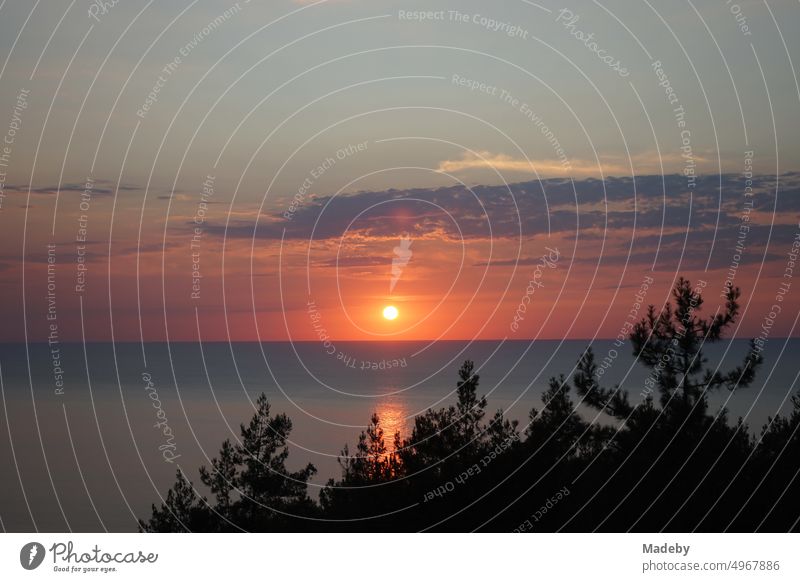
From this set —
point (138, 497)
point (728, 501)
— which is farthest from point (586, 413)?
point (138, 497)

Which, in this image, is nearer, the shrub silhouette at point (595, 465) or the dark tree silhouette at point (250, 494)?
the shrub silhouette at point (595, 465)

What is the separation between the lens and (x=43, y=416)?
220ft
